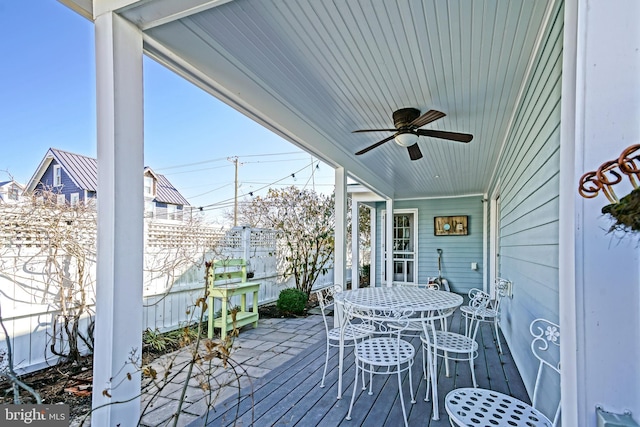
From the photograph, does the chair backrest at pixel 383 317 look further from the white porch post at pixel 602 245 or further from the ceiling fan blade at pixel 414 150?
the ceiling fan blade at pixel 414 150

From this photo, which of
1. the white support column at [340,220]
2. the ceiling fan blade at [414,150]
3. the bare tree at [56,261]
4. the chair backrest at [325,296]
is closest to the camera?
the bare tree at [56,261]

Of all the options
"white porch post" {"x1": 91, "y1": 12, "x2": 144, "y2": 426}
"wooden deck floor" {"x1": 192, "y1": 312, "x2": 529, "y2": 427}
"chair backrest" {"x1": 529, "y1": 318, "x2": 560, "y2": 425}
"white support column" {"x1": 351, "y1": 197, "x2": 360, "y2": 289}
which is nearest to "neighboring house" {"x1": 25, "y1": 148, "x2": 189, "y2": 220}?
"white porch post" {"x1": 91, "y1": 12, "x2": 144, "y2": 426}

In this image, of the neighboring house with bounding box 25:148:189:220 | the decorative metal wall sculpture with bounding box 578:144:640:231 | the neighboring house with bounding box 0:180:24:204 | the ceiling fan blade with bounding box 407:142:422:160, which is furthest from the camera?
the ceiling fan blade with bounding box 407:142:422:160

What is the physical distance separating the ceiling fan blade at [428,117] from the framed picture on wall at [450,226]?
5579 mm

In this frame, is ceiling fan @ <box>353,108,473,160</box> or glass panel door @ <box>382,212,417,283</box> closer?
ceiling fan @ <box>353,108,473,160</box>

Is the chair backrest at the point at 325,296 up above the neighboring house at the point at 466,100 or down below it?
below

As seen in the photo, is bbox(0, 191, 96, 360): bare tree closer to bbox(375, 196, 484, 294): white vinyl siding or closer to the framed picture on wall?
bbox(375, 196, 484, 294): white vinyl siding

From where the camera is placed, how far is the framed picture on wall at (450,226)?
777 cm

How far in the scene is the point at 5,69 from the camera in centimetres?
241

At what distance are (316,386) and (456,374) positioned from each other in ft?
4.49

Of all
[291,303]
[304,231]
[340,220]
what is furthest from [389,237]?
[340,220]

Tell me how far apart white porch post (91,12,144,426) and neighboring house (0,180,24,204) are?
178 centimetres

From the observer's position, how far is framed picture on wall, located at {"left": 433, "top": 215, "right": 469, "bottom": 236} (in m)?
7.77

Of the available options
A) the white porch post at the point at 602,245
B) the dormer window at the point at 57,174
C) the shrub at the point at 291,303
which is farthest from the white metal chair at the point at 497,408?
the dormer window at the point at 57,174
